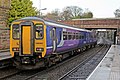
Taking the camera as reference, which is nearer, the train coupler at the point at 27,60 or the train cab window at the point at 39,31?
the train coupler at the point at 27,60

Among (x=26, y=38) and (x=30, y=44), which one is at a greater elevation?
(x=26, y=38)

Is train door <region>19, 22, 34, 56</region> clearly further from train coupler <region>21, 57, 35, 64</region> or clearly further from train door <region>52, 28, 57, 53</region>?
train door <region>52, 28, 57, 53</region>

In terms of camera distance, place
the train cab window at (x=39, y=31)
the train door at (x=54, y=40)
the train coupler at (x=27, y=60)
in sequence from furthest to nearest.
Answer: the train door at (x=54, y=40) < the train cab window at (x=39, y=31) < the train coupler at (x=27, y=60)

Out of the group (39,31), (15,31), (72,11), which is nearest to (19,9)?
(15,31)

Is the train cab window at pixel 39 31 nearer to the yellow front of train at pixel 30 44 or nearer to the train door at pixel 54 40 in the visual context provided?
the yellow front of train at pixel 30 44

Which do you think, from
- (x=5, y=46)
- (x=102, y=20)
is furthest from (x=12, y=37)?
(x=102, y=20)

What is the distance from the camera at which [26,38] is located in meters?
14.3

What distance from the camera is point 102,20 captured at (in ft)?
186

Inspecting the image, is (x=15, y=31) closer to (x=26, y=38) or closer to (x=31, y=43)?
(x=26, y=38)

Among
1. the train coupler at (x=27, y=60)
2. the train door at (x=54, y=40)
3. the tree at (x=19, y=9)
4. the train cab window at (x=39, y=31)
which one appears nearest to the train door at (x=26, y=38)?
the train coupler at (x=27, y=60)

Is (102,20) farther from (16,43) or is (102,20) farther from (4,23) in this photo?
(16,43)

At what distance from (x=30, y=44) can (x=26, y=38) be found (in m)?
0.42

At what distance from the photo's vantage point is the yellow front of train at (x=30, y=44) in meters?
14.2

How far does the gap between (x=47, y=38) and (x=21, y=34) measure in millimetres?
1520
